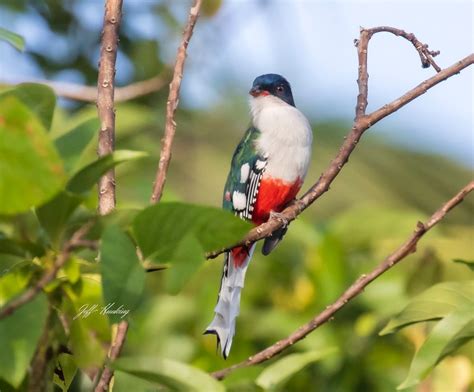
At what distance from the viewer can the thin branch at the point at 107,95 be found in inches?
74.0

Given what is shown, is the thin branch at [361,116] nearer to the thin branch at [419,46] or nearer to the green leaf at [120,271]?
the thin branch at [419,46]

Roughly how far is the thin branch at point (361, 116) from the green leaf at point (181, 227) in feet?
1.80

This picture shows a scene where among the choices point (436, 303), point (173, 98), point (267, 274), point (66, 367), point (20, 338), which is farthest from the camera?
point (267, 274)

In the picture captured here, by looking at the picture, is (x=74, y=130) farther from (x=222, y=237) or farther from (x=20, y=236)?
(x=222, y=237)

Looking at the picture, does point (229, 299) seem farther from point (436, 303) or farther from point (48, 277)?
point (48, 277)

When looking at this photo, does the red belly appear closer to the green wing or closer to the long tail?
the green wing

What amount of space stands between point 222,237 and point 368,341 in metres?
1.98

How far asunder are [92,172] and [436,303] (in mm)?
804

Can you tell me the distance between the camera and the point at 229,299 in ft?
9.25

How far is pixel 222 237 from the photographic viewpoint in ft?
4.36

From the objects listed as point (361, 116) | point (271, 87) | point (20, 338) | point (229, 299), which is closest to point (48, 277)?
point (20, 338)

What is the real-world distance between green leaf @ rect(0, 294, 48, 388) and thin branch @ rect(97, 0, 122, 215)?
51 cm

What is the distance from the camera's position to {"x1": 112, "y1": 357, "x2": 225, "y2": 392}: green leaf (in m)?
1.38

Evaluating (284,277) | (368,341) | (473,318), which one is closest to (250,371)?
(473,318)
